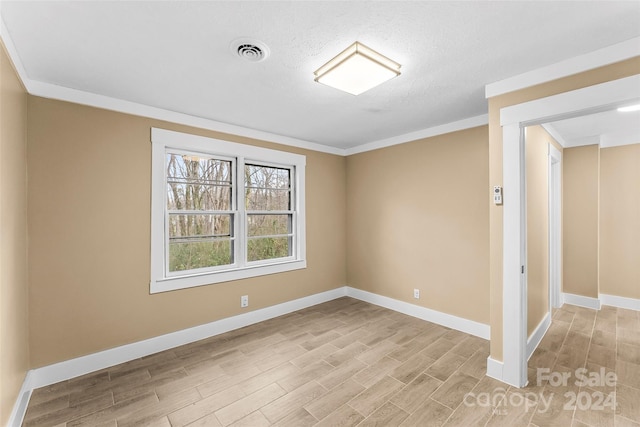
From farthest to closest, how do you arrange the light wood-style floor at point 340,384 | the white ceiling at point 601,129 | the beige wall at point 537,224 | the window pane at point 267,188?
the window pane at point 267,188
the white ceiling at point 601,129
the beige wall at point 537,224
the light wood-style floor at point 340,384

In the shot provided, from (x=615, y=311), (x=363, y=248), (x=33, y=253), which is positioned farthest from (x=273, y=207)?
(x=615, y=311)

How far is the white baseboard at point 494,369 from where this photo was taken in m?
2.39

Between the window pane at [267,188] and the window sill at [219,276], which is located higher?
the window pane at [267,188]

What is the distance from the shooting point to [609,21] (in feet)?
5.33

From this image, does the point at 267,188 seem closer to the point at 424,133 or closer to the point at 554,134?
the point at 424,133

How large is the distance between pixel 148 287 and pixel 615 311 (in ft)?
20.4

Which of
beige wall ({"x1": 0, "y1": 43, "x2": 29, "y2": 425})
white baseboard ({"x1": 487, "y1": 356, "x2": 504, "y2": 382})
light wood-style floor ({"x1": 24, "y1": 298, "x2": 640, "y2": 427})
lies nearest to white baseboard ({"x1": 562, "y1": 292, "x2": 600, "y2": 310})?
light wood-style floor ({"x1": 24, "y1": 298, "x2": 640, "y2": 427})

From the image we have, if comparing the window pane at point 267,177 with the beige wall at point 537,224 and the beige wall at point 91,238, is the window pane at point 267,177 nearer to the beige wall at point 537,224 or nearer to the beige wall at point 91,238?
the beige wall at point 91,238

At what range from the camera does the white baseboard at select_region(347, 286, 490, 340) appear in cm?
325

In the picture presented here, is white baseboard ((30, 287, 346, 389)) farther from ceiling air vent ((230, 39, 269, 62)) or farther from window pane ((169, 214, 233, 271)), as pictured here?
ceiling air vent ((230, 39, 269, 62))

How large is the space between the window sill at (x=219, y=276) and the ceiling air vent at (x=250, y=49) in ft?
7.86

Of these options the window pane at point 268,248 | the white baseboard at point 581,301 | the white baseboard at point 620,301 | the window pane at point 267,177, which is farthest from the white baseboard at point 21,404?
the white baseboard at point 620,301

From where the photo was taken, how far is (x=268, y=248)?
13.3 ft

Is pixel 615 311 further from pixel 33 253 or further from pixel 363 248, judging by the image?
pixel 33 253
